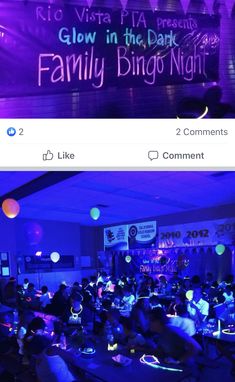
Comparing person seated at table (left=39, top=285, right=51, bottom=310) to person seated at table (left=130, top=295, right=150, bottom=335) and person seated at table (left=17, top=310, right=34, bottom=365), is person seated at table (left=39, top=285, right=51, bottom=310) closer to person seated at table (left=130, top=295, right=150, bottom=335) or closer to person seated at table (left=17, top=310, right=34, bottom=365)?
person seated at table (left=17, top=310, right=34, bottom=365)

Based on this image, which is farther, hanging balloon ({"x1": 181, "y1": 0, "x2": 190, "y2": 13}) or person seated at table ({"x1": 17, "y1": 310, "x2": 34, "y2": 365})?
person seated at table ({"x1": 17, "y1": 310, "x2": 34, "y2": 365})

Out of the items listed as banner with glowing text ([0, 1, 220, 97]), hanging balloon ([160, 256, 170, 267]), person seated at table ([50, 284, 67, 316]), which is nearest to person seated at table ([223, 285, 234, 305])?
person seated at table ([50, 284, 67, 316])

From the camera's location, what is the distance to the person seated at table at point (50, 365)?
242 centimetres

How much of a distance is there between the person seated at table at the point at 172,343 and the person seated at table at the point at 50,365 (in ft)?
2.27

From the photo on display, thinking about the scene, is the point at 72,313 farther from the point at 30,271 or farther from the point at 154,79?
the point at 30,271

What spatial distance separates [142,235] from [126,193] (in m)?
3.41

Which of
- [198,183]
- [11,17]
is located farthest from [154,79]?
[198,183]

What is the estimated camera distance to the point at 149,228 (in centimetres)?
1032

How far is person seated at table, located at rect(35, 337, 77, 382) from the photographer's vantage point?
2422 millimetres

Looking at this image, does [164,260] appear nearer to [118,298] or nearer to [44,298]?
[118,298]

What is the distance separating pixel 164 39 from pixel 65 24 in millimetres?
518

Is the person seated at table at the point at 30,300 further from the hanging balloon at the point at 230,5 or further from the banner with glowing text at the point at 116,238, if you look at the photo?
the hanging balloon at the point at 230,5

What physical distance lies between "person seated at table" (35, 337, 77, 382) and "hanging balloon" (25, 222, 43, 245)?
8300mm

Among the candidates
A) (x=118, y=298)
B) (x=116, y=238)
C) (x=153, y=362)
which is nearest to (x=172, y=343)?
(x=153, y=362)
